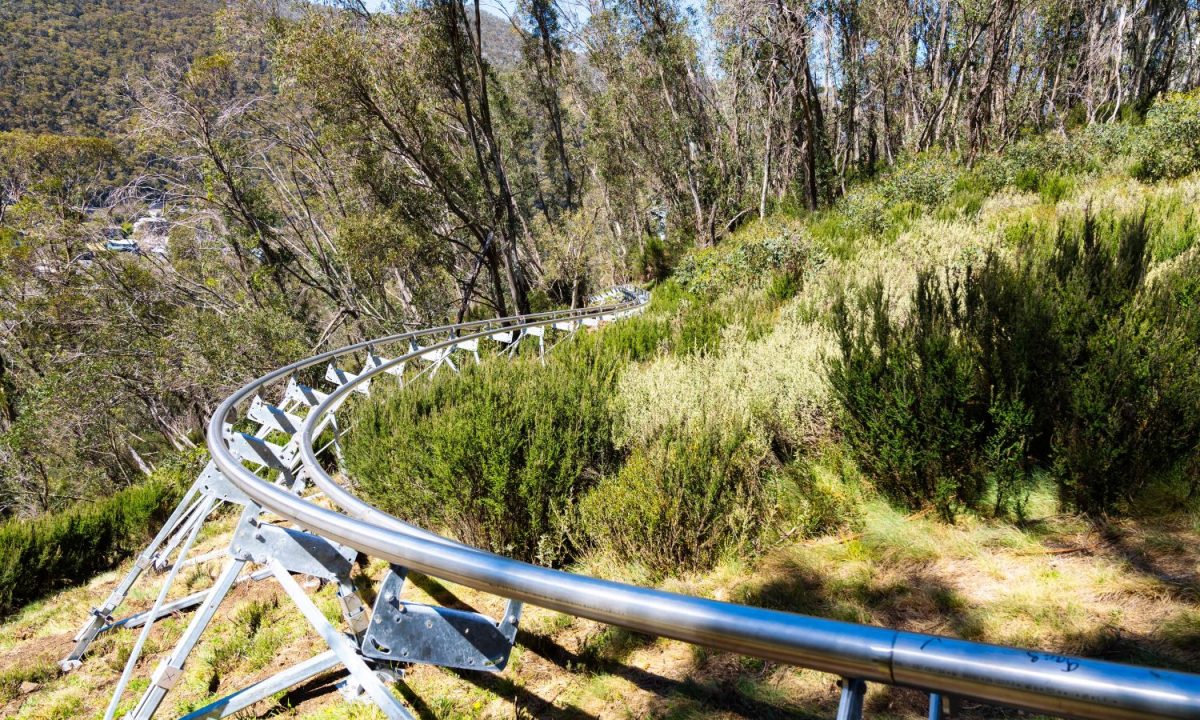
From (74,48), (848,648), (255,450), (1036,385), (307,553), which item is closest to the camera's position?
(848,648)

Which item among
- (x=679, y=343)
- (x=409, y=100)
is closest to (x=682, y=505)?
(x=679, y=343)

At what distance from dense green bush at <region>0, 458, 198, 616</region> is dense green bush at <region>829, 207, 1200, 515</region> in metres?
9.46

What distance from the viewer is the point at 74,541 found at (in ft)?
25.0

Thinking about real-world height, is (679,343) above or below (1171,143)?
below

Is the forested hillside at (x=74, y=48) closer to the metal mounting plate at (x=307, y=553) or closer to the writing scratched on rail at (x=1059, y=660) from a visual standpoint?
A: the metal mounting plate at (x=307, y=553)

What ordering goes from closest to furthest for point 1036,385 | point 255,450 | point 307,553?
point 307,553
point 255,450
point 1036,385

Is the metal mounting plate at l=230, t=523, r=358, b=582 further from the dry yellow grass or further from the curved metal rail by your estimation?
the dry yellow grass

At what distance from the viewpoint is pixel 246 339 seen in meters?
15.3

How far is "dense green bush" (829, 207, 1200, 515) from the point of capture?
106 inches

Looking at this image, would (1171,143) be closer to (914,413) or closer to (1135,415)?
(1135,415)

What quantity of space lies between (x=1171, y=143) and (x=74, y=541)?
16273 mm

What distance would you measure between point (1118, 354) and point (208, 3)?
7795 cm

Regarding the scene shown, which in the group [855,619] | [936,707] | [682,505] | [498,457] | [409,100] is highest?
[409,100]

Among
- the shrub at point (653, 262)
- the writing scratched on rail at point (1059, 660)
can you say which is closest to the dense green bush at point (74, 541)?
the writing scratched on rail at point (1059, 660)
